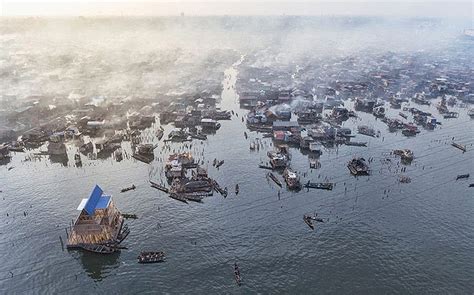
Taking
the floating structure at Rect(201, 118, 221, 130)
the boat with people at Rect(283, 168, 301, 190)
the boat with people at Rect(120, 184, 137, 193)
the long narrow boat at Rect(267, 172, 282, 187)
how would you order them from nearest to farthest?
the boat with people at Rect(120, 184, 137, 193) → the boat with people at Rect(283, 168, 301, 190) → the long narrow boat at Rect(267, 172, 282, 187) → the floating structure at Rect(201, 118, 221, 130)

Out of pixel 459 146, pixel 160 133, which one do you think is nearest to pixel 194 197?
pixel 160 133

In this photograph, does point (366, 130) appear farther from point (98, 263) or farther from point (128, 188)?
point (98, 263)

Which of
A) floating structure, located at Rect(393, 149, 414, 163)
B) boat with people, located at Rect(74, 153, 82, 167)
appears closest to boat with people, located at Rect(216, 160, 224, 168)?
boat with people, located at Rect(74, 153, 82, 167)

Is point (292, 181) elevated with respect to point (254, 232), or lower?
elevated

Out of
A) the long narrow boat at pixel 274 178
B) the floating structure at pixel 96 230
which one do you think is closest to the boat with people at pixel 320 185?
the long narrow boat at pixel 274 178

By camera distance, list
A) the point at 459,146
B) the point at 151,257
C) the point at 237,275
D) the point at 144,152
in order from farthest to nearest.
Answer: the point at 459,146, the point at 144,152, the point at 151,257, the point at 237,275

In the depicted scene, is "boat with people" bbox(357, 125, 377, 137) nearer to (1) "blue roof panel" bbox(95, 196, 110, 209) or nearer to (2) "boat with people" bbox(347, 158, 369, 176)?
(2) "boat with people" bbox(347, 158, 369, 176)

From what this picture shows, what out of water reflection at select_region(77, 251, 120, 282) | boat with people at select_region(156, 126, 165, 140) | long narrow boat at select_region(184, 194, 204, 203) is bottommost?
water reflection at select_region(77, 251, 120, 282)
